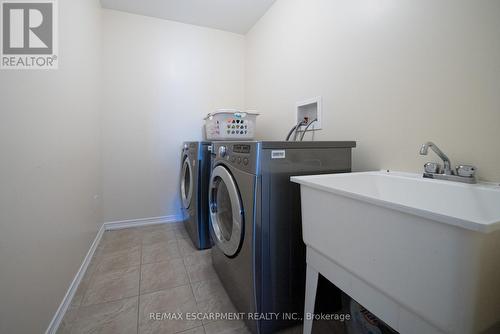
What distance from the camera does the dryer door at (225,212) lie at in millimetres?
1066

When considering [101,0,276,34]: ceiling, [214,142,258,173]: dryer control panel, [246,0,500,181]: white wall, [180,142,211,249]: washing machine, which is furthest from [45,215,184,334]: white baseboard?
[101,0,276,34]: ceiling

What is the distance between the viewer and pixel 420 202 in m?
0.91

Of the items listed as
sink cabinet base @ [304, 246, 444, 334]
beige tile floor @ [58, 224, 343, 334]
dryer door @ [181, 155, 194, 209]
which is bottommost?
beige tile floor @ [58, 224, 343, 334]

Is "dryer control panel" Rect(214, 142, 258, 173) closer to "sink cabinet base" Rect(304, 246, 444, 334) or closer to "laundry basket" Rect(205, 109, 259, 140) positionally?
"sink cabinet base" Rect(304, 246, 444, 334)

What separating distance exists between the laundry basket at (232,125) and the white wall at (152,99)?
0.68 metres

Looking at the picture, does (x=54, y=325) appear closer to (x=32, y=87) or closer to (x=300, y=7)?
(x=32, y=87)

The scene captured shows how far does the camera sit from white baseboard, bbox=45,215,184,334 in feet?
3.54

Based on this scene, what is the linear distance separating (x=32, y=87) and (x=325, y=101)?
166 cm

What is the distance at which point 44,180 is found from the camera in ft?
3.31

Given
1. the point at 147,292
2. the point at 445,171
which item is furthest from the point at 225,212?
the point at 445,171

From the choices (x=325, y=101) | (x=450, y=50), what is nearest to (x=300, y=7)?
(x=325, y=101)

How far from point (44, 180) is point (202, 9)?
217 centimetres

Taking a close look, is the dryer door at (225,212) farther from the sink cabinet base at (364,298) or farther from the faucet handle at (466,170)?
the faucet handle at (466,170)

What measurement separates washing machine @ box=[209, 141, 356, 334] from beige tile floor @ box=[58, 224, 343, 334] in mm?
193
